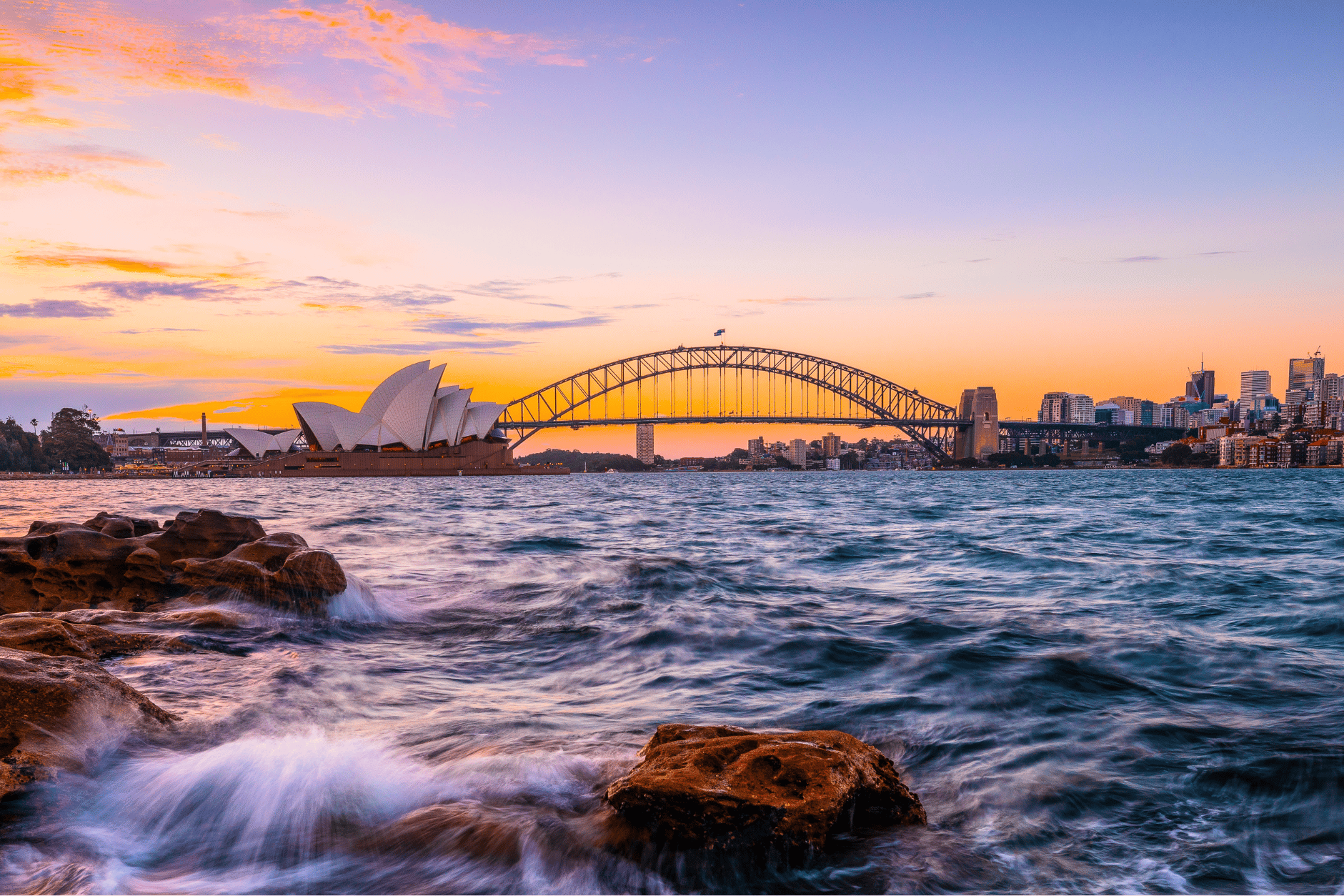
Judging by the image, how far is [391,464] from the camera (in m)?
74.8

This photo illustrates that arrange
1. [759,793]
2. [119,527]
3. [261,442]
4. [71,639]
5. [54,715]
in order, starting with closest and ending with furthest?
1. [759,793]
2. [54,715]
3. [71,639]
4. [119,527]
5. [261,442]

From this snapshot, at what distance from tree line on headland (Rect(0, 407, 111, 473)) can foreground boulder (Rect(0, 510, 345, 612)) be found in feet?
327

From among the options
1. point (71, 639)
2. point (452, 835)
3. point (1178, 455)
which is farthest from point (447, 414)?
point (1178, 455)

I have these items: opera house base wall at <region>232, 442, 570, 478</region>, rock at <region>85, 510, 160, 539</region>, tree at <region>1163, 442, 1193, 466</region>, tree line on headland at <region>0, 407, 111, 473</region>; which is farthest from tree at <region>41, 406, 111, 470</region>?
tree at <region>1163, 442, 1193, 466</region>

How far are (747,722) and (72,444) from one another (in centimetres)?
11275

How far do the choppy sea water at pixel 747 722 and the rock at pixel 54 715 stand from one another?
11 centimetres

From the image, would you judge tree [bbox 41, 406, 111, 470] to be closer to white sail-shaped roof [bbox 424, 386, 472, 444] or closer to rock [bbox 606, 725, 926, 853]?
white sail-shaped roof [bbox 424, 386, 472, 444]

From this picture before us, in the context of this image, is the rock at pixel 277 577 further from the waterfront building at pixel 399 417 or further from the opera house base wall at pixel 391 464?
the opera house base wall at pixel 391 464

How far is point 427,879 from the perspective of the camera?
283 cm

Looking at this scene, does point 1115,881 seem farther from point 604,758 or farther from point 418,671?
point 418,671

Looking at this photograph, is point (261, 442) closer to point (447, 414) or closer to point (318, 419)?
point (318, 419)

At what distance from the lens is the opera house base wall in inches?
2928

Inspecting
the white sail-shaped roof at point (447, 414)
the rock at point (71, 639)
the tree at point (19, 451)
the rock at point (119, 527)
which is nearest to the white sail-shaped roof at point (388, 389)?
the white sail-shaped roof at point (447, 414)

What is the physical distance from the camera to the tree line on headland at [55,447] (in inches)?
3388
